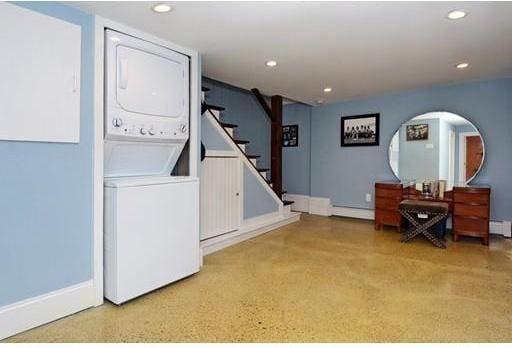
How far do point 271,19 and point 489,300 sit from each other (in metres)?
2.62

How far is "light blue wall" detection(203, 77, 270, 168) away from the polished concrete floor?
8.28 ft

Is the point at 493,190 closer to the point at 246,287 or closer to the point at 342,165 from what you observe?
the point at 342,165

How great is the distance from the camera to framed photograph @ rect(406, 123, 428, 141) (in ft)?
15.6

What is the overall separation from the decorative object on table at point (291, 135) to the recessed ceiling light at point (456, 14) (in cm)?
405

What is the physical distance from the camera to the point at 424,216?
12.9ft

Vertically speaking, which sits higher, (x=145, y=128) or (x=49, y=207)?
(x=145, y=128)

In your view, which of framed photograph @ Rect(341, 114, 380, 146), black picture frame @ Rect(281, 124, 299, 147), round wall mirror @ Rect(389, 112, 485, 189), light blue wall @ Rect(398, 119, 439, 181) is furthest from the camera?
black picture frame @ Rect(281, 124, 299, 147)

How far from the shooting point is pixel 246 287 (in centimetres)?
261

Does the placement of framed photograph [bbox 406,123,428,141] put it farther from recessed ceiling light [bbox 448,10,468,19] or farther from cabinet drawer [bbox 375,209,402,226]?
recessed ceiling light [bbox 448,10,468,19]

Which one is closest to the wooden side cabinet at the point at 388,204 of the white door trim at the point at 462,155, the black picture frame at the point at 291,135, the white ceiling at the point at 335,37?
the white door trim at the point at 462,155

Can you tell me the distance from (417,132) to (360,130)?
0.90 meters

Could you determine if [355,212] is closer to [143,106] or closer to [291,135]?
[291,135]

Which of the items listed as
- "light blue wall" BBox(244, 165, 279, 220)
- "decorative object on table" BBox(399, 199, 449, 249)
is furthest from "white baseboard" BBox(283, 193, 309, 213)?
"decorative object on table" BBox(399, 199, 449, 249)

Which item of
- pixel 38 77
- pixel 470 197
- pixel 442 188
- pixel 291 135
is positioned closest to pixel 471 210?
pixel 470 197
